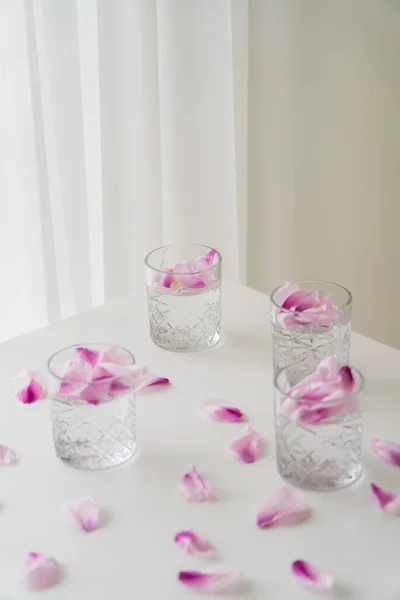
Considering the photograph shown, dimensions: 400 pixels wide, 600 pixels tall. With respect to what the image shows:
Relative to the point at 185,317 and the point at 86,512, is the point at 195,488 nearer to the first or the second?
the point at 86,512

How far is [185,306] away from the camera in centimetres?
120

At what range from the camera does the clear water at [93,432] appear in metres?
0.94

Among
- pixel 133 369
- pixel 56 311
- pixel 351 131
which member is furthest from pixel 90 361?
pixel 351 131

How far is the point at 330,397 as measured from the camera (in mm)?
879

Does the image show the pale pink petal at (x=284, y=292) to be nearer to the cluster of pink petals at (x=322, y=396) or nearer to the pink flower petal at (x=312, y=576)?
the cluster of pink petals at (x=322, y=396)

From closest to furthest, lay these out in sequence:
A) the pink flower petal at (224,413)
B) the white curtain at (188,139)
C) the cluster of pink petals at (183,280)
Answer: the pink flower petal at (224,413) < the cluster of pink petals at (183,280) < the white curtain at (188,139)

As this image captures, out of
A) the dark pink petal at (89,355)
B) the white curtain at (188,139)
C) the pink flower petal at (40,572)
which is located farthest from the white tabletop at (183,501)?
the white curtain at (188,139)

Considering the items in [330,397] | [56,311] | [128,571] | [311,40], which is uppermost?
[311,40]

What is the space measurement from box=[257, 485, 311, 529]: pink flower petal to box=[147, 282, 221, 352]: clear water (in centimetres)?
35

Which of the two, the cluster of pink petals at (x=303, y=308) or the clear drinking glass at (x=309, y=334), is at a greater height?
the cluster of pink petals at (x=303, y=308)

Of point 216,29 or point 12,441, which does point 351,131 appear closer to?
point 216,29

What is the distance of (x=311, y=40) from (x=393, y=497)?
59.0 inches

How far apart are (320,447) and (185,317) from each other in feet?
1.16

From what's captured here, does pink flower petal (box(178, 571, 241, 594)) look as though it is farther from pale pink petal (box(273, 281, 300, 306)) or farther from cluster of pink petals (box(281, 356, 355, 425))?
pale pink petal (box(273, 281, 300, 306))
